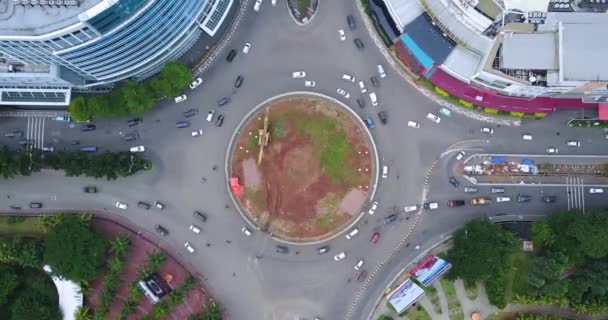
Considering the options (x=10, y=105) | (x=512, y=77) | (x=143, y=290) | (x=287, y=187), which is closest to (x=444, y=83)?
(x=512, y=77)

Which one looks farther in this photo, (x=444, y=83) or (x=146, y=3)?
(x=444, y=83)

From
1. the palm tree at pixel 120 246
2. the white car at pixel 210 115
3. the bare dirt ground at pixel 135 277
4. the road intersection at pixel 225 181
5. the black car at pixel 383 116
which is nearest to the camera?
the palm tree at pixel 120 246

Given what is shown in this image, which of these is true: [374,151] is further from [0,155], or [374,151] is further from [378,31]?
[0,155]

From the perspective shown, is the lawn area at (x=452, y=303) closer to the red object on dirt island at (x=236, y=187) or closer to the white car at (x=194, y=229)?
the red object on dirt island at (x=236, y=187)

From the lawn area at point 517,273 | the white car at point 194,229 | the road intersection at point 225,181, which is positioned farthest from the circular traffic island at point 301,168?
the lawn area at point 517,273

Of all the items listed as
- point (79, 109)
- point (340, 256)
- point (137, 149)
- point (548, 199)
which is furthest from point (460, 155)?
point (79, 109)

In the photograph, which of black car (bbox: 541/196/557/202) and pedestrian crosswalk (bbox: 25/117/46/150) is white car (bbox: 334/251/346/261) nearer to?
black car (bbox: 541/196/557/202)

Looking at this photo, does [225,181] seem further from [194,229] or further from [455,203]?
[455,203]
